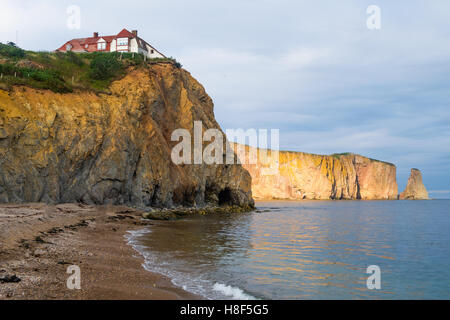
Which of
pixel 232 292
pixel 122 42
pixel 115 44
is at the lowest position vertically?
pixel 232 292

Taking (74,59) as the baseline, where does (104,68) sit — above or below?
below

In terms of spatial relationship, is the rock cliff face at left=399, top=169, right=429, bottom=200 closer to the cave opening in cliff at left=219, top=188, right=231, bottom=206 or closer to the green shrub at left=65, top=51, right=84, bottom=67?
the cave opening in cliff at left=219, top=188, right=231, bottom=206

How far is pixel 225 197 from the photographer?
57.8 metres

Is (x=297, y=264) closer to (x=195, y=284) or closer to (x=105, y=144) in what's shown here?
(x=195, y=284)

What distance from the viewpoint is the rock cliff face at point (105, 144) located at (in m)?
25.1

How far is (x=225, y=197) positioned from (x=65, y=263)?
47526mm

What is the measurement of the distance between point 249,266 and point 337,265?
13.6 ft

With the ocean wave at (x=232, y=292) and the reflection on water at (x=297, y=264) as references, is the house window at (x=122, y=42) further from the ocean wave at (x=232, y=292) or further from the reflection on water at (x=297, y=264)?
the ocean wave at (x=232, y=292)

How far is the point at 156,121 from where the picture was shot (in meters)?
40.9

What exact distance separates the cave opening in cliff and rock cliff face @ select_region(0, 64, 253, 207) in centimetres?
675

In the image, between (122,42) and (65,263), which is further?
(122,42)

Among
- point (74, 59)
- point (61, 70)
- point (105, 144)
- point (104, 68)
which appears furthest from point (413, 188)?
point (61, 70)
